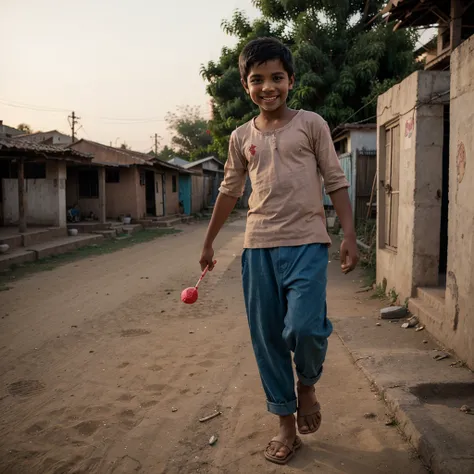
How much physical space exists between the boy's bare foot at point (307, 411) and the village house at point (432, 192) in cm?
159

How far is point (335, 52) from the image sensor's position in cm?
1792

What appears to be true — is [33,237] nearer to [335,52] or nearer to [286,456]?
[286,456]

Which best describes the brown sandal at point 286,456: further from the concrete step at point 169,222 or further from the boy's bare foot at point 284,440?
the concrete step at point 169,222

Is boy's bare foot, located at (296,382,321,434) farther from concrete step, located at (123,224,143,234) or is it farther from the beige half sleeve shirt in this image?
concrete step, located at (123,224,143,234)

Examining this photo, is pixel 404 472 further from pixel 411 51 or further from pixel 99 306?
pixel 411 51

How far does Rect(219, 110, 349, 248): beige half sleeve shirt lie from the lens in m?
2.20

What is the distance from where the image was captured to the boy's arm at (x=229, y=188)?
2482 millimetres

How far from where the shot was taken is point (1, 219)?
14602mm

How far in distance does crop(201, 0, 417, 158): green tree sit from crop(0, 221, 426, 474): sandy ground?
39.5ft

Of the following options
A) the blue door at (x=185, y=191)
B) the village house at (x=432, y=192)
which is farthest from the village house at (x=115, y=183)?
the village house at (x=432, y=192)

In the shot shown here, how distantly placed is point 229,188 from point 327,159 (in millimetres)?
572

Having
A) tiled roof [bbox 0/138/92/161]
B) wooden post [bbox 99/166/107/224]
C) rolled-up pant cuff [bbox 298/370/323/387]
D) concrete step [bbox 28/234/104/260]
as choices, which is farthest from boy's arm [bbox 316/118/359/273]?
wooden post [bbox 99/166/107/224]

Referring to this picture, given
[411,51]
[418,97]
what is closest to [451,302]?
[418,97]

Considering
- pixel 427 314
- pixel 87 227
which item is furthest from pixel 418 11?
pixel 87 227
